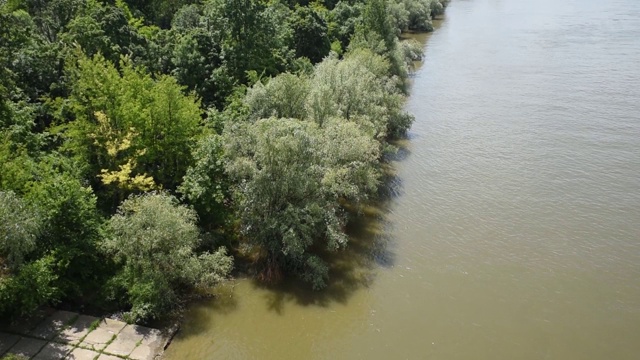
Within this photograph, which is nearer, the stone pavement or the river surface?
the stone pavement

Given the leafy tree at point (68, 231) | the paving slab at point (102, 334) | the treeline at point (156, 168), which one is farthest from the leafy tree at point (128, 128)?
the paving slab at point (102, 334)

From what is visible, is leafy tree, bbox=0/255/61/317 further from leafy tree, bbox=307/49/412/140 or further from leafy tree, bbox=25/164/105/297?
leafy tree, bbox=307/49/412/140

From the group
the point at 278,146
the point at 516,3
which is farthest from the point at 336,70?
the point at 516,3

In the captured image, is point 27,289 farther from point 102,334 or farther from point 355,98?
point 355,98

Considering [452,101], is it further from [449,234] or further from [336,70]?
[449,234]

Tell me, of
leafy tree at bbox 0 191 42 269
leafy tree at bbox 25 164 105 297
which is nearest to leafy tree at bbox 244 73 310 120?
leafy tree at bbox 25 164 105 297

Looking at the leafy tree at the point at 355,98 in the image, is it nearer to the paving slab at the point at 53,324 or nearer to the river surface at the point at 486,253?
the river surface at the point at 486,253
